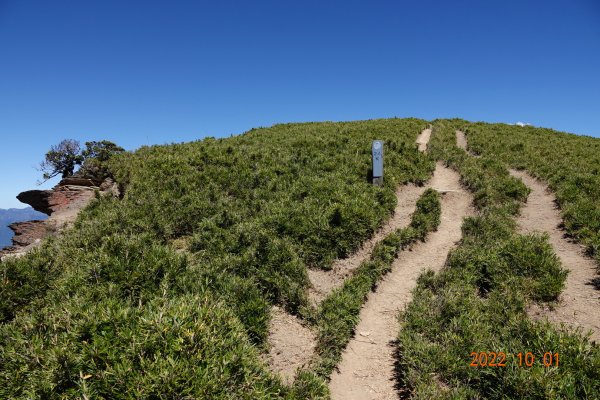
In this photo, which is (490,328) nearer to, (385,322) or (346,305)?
(385,322)

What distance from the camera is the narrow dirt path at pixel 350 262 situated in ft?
30.1

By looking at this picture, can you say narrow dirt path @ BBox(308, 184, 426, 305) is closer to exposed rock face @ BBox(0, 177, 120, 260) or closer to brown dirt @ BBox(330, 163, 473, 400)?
brown dirt @ BBox(330, 163, 473, 400)

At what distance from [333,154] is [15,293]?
48.4ft

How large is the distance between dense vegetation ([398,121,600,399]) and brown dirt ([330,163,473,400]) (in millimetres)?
437

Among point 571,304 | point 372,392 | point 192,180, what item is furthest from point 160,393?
point 192,180

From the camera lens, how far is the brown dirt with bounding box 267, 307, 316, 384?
6551 mm

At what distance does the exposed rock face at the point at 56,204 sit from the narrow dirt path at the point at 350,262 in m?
10.5

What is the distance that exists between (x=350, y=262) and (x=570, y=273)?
A: 20.6 feet

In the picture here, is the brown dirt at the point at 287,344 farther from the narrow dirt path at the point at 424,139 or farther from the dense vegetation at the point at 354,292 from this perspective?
the narrow dirt path at the point at 424,139

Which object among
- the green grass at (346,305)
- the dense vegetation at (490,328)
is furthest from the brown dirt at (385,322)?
the dense vegetation at (490,328)

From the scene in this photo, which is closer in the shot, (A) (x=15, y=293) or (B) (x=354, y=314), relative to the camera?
(A) (x=15, y=293)

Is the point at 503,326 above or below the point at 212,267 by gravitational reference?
below

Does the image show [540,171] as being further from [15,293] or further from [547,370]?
[15,293]

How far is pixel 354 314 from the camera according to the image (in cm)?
796
